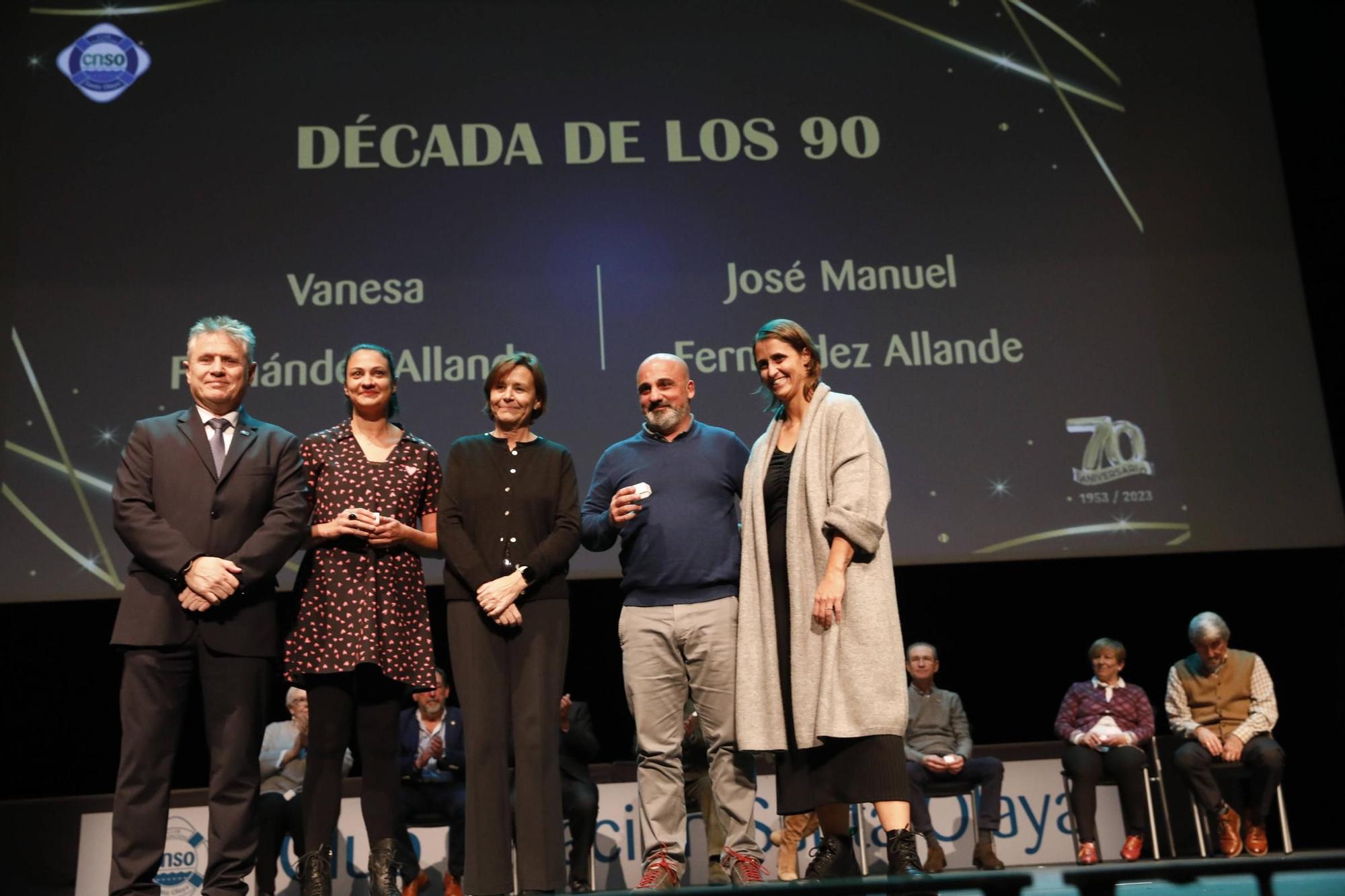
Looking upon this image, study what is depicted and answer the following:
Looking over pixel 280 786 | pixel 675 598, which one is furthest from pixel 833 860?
pixel 280 786

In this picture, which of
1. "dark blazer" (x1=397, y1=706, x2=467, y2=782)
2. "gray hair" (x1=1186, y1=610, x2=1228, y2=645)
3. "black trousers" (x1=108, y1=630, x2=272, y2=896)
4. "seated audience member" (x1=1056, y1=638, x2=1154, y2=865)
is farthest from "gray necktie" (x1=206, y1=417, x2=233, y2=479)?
"gray hair" (x1=1186, y1=610, x2=1228, y2=645)

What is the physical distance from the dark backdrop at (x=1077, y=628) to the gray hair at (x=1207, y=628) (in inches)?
17.7

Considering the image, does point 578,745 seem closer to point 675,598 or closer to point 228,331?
point 675,598

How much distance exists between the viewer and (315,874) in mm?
2586

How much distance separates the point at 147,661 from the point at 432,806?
7.55 ft

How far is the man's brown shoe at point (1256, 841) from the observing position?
4676mm

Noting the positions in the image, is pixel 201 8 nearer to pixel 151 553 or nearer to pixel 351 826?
pixel 151 553

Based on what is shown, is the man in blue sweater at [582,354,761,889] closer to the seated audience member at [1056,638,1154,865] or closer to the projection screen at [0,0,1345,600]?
the projection screen at [0,0,1345,600]

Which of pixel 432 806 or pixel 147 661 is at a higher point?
pixel 147 661

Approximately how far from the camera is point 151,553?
106 inches

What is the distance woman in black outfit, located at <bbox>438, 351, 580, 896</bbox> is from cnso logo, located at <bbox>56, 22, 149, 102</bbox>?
2572 millimetres

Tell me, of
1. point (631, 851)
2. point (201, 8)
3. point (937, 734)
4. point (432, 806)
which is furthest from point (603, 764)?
point (201, 8)

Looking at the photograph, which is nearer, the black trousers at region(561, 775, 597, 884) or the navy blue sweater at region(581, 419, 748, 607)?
the navy blue sweater at region(581, 419, 748, 607)

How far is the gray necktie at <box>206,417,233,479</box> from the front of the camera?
2844 millimetres
